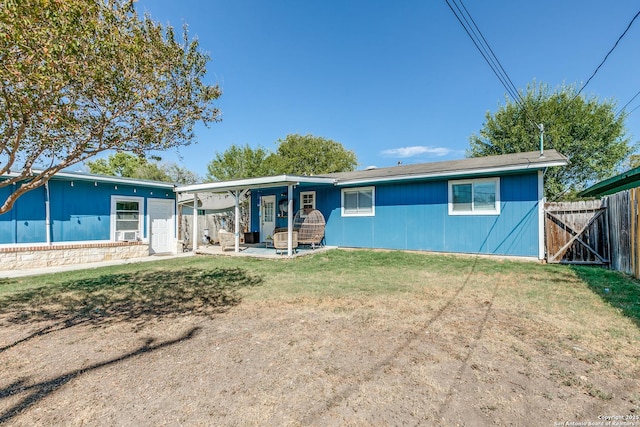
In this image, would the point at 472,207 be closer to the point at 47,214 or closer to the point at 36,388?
the point at 36,388

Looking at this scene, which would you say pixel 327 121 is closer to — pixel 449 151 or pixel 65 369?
pixel 449 151

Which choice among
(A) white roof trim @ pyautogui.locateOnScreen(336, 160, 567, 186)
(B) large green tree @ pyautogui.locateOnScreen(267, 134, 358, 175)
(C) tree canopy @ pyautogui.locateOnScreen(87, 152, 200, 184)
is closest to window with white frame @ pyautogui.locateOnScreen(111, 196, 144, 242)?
(A) white roof trim @ pyautogui.locateOnScreen(336, 160, 567, 186)

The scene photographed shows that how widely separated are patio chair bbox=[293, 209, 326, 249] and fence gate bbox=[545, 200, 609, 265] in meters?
7.07

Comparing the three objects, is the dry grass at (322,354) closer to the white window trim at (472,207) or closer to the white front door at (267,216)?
the white window trim at (472,207)

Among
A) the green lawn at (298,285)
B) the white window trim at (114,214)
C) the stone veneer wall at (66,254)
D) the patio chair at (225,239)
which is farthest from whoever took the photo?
the patio chair at (225,239)

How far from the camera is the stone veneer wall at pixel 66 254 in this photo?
29.0 feet

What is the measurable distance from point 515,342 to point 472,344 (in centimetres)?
48

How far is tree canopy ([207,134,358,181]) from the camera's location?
108 ft

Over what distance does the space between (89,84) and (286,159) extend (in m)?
30.8

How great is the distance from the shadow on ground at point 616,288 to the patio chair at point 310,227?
7.56 m

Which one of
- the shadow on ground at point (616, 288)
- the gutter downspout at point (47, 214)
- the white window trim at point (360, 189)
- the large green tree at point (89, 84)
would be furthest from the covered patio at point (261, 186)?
the shadow on ground at point (616, 288)

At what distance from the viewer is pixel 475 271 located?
7457mm

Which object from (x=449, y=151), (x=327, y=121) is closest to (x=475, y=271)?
(x=449, y=151)

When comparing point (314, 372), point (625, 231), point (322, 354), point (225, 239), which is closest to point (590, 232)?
point (625, 231)
